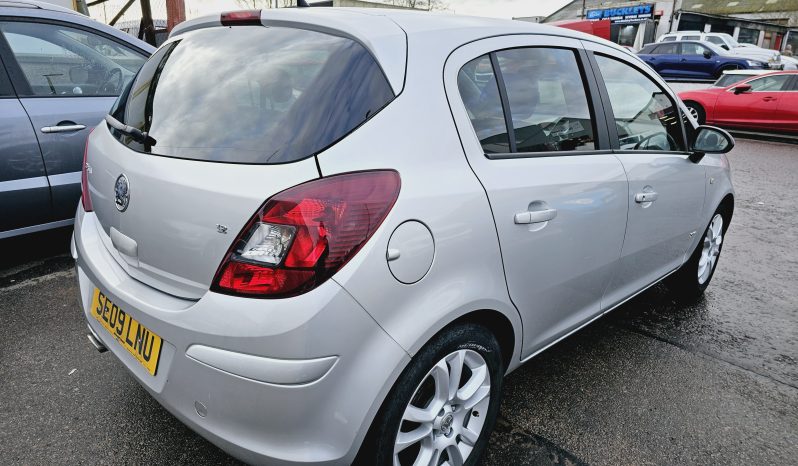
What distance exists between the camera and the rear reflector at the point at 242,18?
74.2 inches

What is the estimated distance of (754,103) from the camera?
1073cm

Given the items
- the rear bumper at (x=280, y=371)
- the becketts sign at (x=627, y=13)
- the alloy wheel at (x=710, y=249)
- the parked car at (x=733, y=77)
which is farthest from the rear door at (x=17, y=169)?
the becketts sign at (x=627, y=13)

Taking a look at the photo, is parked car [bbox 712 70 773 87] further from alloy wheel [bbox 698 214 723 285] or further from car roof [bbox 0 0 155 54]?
car roof [bbox 0 0 155 54]

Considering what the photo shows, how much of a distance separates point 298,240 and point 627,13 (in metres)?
44.8

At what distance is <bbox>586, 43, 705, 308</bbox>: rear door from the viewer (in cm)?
255

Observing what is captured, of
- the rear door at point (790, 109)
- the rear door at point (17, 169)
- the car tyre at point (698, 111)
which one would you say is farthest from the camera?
the car tyre at point (698, 111)

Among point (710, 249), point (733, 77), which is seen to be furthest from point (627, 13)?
point (710, 249)

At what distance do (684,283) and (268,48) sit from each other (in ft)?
10.0

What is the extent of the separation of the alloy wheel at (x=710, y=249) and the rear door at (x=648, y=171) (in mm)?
437

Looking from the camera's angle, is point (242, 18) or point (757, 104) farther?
point (757, 104)

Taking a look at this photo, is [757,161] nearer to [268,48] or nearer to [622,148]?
[622,148]

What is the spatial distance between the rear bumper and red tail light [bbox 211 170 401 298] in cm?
4

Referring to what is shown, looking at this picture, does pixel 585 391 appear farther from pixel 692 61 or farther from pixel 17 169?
pixel 692 61

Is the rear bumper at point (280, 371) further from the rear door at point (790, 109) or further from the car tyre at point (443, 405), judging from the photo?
the rear door at point (790, 109)
